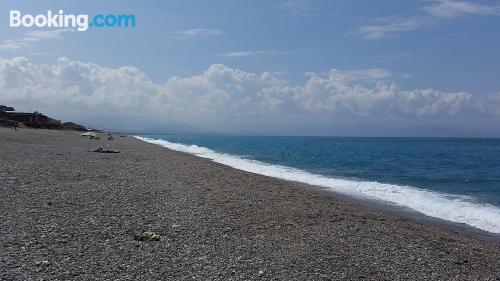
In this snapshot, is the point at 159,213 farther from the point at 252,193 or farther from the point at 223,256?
the point at 252,193

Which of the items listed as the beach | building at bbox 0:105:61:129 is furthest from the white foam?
building at bbox 0:105:61:129

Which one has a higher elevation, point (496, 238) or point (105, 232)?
point (105, 232)

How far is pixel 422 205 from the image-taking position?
67.4ft

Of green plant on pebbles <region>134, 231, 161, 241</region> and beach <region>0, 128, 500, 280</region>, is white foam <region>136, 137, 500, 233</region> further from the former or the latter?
green plant on pebbles <region>134, 231, 161, 241</region>

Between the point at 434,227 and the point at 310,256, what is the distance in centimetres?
730

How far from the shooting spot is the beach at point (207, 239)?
796cm

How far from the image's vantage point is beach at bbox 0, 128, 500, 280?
7.96 metres

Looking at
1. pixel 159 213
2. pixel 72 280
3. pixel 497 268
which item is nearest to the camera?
pixel 72 280

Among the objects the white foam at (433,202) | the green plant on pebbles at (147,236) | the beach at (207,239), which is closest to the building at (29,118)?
the white foam at (433,202)

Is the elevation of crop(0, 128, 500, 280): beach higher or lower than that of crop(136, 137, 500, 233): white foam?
higher

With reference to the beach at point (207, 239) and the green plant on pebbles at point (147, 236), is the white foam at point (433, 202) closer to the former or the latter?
the beach at point (207, 239)

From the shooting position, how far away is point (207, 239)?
10.1 meters

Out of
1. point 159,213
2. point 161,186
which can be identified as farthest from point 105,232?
point 161,186

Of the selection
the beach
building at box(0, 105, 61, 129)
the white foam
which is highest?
building at box(0, 105, 61, 129)
